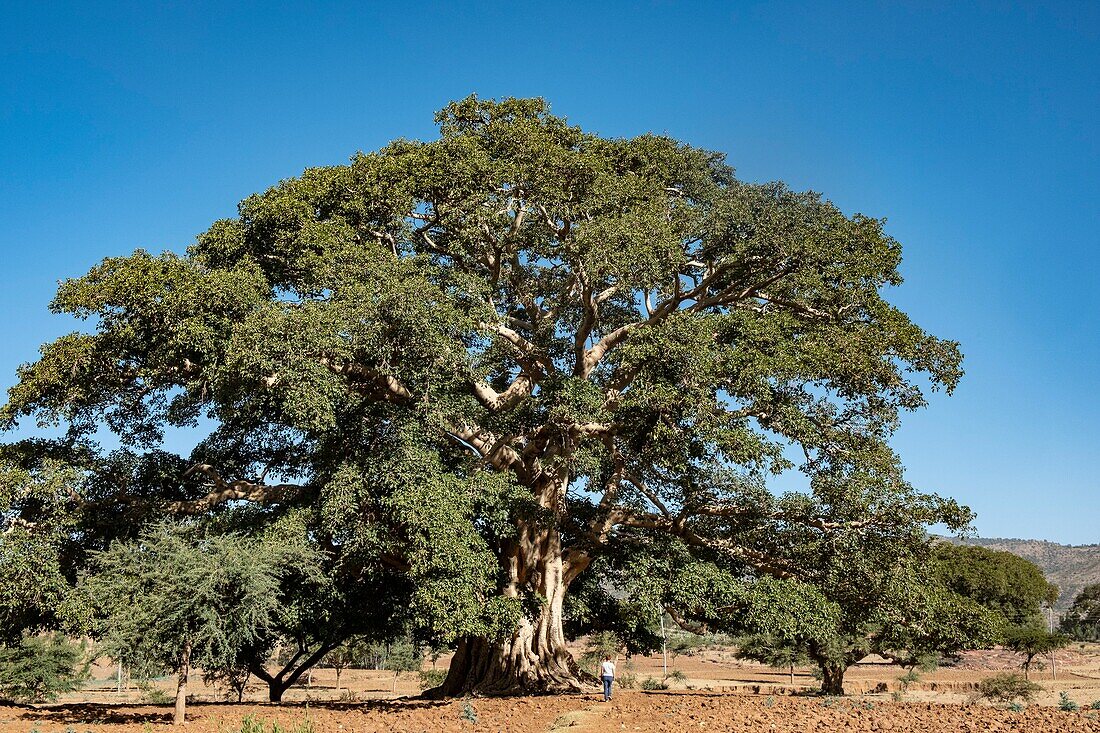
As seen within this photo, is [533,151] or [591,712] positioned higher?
[533,151]

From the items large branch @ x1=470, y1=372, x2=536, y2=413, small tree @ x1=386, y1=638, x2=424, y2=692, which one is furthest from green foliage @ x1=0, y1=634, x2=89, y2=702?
large branch @ x1=470, y1=372, x2=536, y2=413

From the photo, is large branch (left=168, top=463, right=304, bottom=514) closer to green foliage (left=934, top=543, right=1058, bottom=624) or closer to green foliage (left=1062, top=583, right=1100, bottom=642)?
green foliage (left=934, top=543, right=1058, bottom=624)

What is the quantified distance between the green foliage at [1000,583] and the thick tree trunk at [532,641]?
44518mm

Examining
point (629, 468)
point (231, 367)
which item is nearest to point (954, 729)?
point (629, 468)

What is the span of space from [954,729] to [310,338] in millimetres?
12029

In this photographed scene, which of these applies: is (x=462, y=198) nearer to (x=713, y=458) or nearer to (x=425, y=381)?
(x=425, y=381)

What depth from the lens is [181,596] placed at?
51.1 ft

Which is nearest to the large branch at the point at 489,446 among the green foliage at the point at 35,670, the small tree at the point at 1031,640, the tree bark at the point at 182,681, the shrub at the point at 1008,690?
the tree bark at the point at 182,681

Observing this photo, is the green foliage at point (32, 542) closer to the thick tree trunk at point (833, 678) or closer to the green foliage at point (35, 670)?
the green foliage at point (35, 670)

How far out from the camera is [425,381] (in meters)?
17.3

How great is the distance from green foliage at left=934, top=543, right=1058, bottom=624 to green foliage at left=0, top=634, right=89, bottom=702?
50.2 metres

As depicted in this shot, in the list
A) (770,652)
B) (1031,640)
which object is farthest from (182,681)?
(1031,640)

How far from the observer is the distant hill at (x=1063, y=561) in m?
132

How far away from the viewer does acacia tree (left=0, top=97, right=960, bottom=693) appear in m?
16.8
